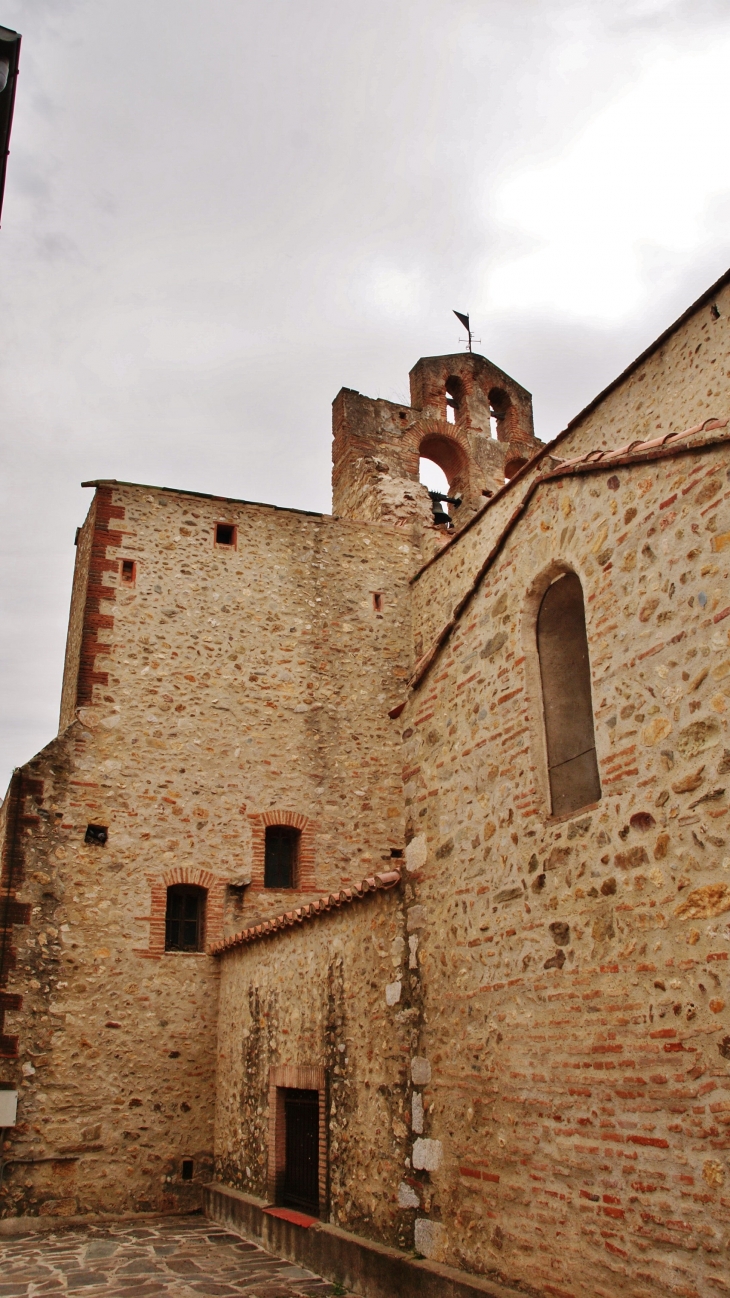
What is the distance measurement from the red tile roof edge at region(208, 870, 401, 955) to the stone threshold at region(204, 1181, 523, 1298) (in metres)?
2.39

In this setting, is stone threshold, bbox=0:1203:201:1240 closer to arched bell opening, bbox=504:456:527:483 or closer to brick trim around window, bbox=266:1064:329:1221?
brick trim around window, bbox=266:1064:329:1221

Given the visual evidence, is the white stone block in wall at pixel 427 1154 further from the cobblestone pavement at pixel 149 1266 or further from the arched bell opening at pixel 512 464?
the arched bell opening at pixel 512 464

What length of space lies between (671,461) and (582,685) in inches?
61.3

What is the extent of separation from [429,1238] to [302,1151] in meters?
2.76

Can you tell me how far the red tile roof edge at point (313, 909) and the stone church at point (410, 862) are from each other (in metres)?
0.05

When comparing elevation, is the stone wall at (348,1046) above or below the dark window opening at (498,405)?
below

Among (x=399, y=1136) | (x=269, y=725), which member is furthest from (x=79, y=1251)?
(x=269, y=725)

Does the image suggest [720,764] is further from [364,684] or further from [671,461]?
[364,684]

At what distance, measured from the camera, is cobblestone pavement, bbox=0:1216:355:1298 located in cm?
726

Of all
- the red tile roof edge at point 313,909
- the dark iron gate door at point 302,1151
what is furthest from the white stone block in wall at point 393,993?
the dark iron gate door at point 302,1151

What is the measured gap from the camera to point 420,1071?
6.52 m

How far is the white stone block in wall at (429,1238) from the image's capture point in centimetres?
599

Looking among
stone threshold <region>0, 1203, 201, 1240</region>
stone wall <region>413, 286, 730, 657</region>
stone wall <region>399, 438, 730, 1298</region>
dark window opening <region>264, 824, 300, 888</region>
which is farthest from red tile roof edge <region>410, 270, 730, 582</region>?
stone threshold <region>0, 1203, 201, 1240</region>

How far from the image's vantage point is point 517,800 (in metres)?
5.93
